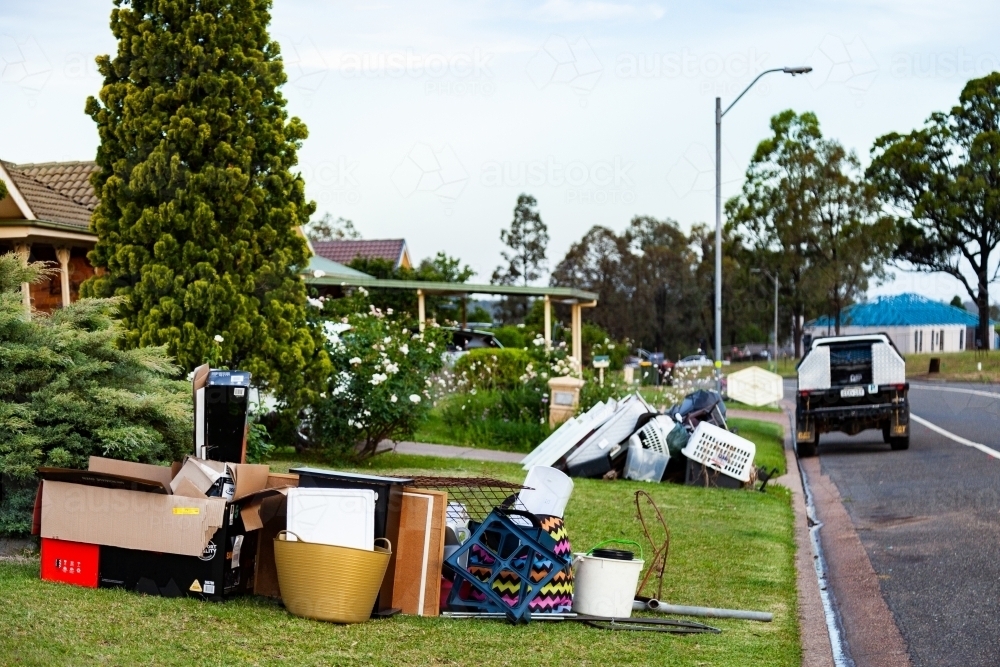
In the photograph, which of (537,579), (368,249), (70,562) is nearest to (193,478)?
(70,562)

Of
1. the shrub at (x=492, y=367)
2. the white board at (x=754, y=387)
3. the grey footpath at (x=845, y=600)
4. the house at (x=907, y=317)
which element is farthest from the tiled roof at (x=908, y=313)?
the grey footpath at (x=845, y=600)

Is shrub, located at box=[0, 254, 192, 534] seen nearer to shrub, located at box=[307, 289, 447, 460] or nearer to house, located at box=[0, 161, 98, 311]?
shrub, located at box=[307, 289, 447, 460]

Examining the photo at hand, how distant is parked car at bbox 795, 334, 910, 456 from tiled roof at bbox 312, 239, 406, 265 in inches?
1336

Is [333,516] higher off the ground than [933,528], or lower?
higher

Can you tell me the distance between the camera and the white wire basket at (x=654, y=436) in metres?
15.1

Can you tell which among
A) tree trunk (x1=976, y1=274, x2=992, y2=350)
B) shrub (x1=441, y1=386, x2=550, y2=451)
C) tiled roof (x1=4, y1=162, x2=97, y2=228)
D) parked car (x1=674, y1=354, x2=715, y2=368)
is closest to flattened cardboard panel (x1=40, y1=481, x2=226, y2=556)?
tiled roof (x1=4, y1=162, x2=97, y2=228)

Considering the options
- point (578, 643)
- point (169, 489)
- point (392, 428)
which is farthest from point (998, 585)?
point (392, 428)

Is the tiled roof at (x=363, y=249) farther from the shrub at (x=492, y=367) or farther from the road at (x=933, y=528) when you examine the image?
the road at (x=933, y=528)

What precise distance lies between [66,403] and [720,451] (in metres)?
8.89

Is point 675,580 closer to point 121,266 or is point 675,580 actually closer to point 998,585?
point 998,585

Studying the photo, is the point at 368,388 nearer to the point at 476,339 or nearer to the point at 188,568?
the point at 188,568

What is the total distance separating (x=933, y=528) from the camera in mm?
11750

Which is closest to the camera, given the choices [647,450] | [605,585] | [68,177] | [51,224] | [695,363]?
[605,585]

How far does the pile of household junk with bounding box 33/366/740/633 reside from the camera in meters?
6.36
